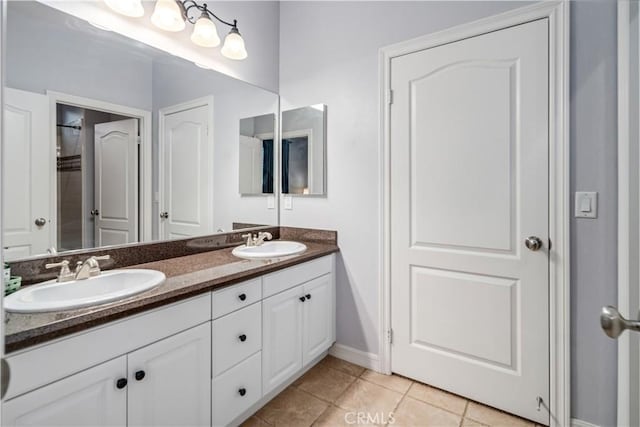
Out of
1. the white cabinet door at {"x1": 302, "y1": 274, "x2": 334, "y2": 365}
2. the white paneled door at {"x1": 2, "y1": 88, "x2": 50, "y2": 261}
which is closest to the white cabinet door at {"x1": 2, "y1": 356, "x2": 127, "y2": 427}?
the white paneled door at {"x1": 2, "y1": 88, "x2": 50, "y2": 261}

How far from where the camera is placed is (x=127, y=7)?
1.48 meters

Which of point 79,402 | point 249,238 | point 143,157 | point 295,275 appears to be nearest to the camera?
point 79,402

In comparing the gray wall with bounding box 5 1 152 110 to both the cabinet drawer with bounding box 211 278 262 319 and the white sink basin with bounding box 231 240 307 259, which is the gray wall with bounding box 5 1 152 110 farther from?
the cabinet drawer with bounding box 211 278 262 319

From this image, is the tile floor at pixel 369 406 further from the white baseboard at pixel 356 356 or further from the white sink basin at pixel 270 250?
the white sink basin at pixel 270 250

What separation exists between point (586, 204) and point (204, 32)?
6.88ft

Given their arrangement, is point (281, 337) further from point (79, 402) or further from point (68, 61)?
point (68, 61)

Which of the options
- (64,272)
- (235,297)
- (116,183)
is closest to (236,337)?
(235,297)

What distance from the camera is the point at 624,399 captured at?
102 centimetres

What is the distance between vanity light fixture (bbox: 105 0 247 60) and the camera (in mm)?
1577

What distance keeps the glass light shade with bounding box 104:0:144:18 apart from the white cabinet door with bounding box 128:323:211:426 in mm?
1460

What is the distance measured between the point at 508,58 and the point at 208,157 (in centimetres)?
174

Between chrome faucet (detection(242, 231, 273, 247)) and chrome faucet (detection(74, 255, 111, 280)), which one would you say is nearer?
chrome faucet (detection(74, 255, 111, 280))

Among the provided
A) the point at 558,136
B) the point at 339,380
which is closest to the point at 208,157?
the point at 339,380

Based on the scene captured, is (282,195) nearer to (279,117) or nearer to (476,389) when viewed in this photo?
(279,117)
